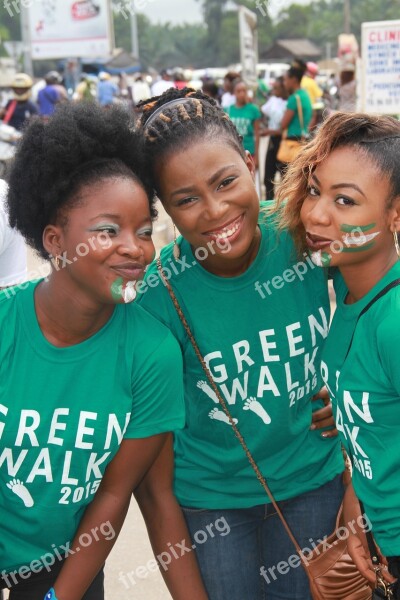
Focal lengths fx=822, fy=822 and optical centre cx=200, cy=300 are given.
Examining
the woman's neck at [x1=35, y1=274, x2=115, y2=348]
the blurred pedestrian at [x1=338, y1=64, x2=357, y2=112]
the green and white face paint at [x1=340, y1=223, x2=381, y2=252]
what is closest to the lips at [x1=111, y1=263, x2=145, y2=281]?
the woman's neck at [x1=35, y1=274, x2=115, y2=348]

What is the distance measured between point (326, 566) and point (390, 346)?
2.76ft

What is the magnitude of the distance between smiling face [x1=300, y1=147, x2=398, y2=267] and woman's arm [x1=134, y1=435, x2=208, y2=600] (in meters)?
0.73

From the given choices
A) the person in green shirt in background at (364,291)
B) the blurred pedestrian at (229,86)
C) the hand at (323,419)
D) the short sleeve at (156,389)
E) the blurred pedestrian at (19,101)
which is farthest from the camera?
the blurred pedestrian at (229,86)

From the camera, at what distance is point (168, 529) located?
2.45 meters

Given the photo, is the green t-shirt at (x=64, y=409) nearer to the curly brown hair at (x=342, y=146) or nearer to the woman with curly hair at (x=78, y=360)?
the woman with curly hair at (x=78, y=360)

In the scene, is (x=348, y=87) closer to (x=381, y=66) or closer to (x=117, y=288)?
(x=381, y=66)

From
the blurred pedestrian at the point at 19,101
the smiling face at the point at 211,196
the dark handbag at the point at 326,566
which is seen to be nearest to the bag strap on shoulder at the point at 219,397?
the dark handbag at the point at 326,566

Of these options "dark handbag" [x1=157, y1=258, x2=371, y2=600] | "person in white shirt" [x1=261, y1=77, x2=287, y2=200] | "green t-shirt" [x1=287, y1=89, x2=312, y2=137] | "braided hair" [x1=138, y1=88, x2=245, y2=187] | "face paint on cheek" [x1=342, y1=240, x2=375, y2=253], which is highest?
"braided hair" [x1=138, y1=88, x2=245, y2=187]

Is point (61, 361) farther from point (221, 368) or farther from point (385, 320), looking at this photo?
point (385, 320)

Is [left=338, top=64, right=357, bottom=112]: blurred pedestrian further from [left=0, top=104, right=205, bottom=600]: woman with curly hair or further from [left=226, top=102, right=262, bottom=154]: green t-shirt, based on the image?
[left=0, top=104, right=205, bottom=600]: woman with curly hair

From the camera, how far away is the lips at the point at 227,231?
237 centimetres

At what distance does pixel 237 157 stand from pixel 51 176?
0.58 meters

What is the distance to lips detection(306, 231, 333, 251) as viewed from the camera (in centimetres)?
224

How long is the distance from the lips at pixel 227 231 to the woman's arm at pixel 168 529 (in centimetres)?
60
